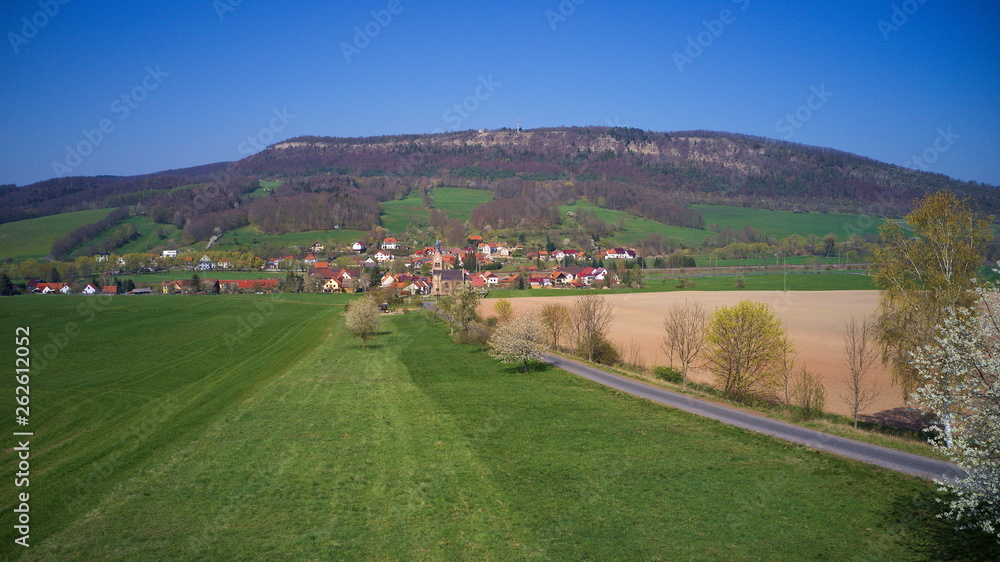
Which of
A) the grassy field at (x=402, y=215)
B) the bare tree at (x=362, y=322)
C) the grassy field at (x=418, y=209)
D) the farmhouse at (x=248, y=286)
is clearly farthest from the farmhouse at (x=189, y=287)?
the bare tree at (x=362, y=322)

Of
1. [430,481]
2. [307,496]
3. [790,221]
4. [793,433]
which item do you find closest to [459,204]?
[790,221]

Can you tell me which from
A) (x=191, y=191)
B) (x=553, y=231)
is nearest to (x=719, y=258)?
(x=553, y=231)

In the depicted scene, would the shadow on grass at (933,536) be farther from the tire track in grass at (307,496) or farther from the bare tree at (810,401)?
the bare tree at (810,401)

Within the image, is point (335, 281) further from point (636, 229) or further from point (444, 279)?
point (636, 229)

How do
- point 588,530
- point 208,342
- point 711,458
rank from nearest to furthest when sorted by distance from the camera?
point 588,530 → point 711,458 → point 208,342

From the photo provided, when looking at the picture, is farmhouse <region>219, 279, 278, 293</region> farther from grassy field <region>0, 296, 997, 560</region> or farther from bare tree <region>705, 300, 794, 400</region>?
bare tree <region>705, 300, 794, 400</region>

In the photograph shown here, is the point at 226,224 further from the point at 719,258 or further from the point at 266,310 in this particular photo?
the point at 719,258

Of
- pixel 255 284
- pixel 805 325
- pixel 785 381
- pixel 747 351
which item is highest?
pixel 255 284
